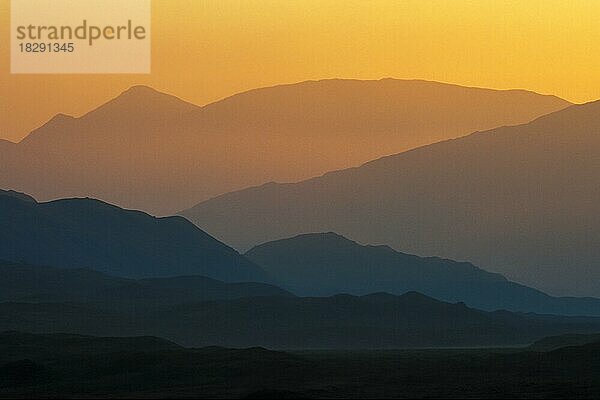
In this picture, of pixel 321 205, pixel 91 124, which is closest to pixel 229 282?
pixel 321 205

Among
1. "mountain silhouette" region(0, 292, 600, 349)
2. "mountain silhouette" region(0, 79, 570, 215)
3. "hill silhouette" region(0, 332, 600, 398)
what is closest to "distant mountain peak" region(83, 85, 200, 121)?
"mountain silhouette" region(0, 79, 570, 215)

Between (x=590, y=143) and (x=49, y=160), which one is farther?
(x=590, y=143)

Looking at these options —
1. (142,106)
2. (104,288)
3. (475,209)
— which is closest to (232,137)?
(142,106)

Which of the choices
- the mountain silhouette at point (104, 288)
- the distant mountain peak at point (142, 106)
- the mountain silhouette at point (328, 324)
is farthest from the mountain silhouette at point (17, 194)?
the mountain silhouette at point (104, 288)

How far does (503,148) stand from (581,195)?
5.06m

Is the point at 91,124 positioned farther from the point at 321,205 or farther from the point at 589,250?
the point at 589,250

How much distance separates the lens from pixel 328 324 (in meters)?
62.5

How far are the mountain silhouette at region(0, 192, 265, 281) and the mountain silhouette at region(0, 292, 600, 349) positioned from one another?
2.96 m

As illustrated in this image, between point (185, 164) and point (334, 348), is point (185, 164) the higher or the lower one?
the higher one

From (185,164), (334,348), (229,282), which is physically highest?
(185,164)

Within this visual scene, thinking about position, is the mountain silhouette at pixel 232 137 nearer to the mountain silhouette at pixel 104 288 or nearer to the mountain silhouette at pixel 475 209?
the mountain silhouette at pixel 475 209

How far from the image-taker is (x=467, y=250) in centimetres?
6072

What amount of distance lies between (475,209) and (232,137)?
13887 millimetres

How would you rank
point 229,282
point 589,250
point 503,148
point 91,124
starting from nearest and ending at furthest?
1. point 91,124
2. point 589,250
3. point 503,148
4. point 229,282
